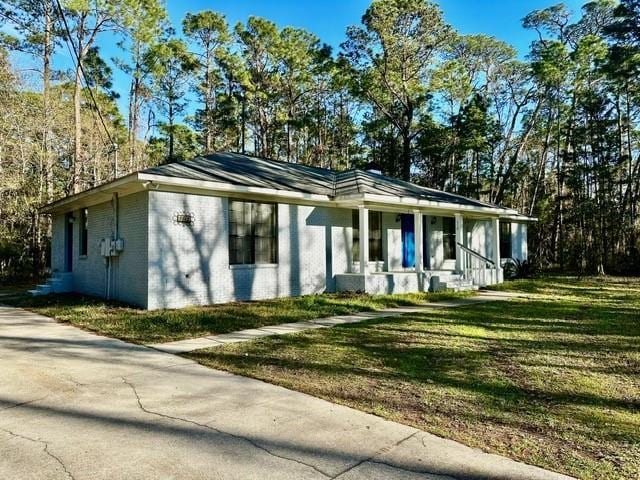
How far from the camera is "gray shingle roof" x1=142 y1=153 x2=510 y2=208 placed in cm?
1020

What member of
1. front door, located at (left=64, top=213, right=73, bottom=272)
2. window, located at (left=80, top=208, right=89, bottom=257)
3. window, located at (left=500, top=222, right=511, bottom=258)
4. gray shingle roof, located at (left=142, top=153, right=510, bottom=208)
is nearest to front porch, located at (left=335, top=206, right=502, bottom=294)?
gray shingle roof, located at (left=142, top=153, right=510, bottom=208)

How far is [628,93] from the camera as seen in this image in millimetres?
22062

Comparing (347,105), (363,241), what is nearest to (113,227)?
(363,241)

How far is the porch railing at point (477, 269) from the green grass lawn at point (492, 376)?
18.7 feet

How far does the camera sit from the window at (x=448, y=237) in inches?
628

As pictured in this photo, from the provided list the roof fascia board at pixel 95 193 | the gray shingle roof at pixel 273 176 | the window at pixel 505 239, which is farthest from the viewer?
the window at pixel 505 239

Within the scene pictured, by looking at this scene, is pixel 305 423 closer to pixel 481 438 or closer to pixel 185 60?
pixel 481 438

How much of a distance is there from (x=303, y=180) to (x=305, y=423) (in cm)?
977

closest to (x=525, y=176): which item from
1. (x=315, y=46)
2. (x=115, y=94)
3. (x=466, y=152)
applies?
(x=466, y=152)

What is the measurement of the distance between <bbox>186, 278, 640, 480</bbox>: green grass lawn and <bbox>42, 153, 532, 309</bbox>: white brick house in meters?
3.78

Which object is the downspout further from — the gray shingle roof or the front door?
the front door

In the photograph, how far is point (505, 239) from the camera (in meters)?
18.8

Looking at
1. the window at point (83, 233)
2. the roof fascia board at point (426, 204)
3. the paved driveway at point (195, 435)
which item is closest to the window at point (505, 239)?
the roof fascia board at point (426, 204)

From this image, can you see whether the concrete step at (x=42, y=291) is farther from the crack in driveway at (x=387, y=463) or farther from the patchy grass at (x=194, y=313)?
the crack in driveway at (x=387, y=463)
